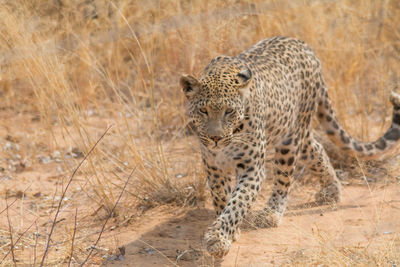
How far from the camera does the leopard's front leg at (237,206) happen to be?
4.85 meters

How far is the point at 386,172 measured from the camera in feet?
24.5

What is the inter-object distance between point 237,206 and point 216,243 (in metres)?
0.50

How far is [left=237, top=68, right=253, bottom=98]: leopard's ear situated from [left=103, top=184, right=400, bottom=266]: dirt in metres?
1.32

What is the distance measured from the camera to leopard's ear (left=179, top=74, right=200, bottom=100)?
203 inches

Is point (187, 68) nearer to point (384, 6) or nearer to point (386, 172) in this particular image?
point (386, 172)

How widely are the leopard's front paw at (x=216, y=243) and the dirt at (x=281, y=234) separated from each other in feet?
0.95

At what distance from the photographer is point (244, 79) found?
5.34 m

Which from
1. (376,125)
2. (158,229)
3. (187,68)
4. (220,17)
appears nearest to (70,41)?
(187,68)

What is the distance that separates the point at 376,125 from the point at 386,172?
1.34m

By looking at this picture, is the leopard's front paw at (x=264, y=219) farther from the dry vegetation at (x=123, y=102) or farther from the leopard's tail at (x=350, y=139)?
the leopard's tail at (x=350, y=139)

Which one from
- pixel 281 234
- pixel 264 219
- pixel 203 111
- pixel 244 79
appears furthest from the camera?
pixel 264 219

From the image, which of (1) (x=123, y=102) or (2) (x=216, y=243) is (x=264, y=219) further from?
(1) (x=123, y=102)

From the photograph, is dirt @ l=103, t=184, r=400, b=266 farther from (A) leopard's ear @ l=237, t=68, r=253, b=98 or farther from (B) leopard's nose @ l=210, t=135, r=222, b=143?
(A) leopard's ear @ l=237, t=68, r=253, b=98

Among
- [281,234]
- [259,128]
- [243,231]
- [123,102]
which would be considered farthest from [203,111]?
[123,102]
